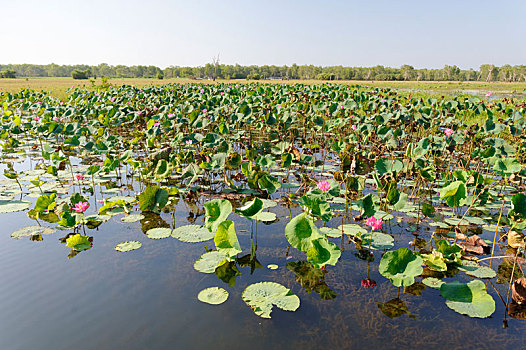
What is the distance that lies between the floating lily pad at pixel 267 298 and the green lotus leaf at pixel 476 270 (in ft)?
5.72

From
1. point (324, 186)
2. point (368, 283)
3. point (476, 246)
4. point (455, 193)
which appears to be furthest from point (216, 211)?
point (476, 246)

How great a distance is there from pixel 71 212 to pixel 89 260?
1055mm

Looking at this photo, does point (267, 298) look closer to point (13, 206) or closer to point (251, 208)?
point (251, 208)

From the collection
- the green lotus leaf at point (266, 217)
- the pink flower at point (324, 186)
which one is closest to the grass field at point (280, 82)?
the green lotus leaf at point (266, 217)

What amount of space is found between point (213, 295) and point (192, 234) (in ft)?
3.88

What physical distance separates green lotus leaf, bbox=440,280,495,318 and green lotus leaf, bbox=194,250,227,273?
6.44 ft

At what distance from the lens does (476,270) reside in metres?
3.23

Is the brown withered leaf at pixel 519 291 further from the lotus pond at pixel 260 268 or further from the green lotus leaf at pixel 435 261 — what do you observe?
the green lotus leaf at pixel 435 261

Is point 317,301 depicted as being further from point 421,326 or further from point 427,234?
point 427,234

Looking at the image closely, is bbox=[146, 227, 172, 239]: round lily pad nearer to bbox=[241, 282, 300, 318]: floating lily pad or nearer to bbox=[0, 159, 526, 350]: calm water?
bbox=[0, 159, 526, 350]: calm water

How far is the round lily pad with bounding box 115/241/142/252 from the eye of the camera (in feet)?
11.6

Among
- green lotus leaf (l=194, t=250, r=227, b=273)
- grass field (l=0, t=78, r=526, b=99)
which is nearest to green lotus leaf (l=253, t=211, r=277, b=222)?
green lotus leaf (l=194, t=250, r=227, b=273)

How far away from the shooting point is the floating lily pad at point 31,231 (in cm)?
380

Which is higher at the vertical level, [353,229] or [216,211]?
[216,211]
